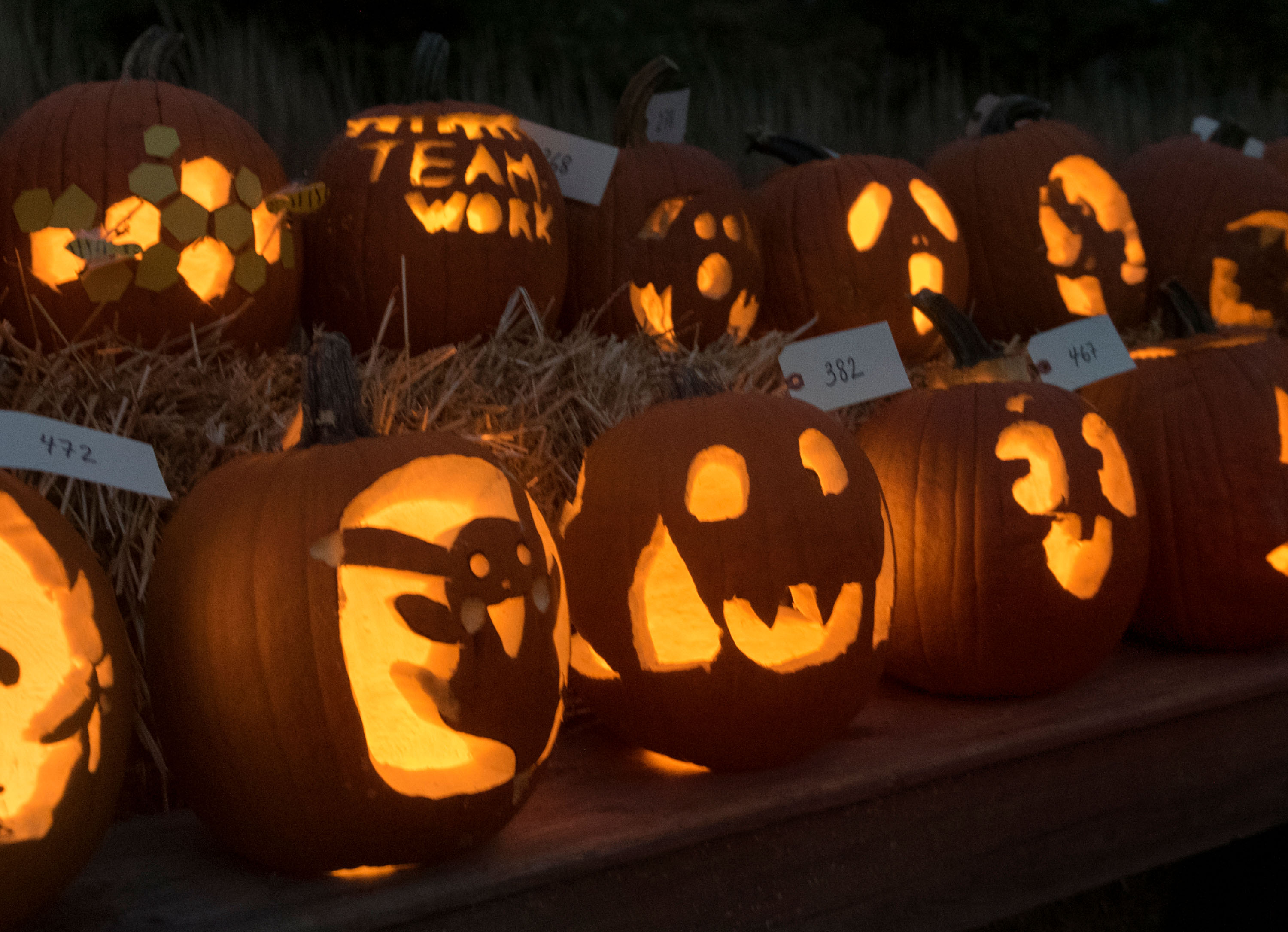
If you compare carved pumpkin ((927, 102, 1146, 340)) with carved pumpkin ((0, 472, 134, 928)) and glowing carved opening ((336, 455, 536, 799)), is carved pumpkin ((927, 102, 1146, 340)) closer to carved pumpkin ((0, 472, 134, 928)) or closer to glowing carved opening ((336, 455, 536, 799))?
glowing carved opening ((336, 455, 536, 799))

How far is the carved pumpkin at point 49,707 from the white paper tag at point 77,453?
0.05 metres

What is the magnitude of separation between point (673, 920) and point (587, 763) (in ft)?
0.87

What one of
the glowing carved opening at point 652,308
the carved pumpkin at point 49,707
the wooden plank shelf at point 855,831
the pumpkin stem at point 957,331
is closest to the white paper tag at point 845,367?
the pumpkin stem at point 957,331

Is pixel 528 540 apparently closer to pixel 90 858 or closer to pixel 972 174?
pixel 90 858

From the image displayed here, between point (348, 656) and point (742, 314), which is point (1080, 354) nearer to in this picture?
point (742, 314)

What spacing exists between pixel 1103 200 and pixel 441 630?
2089 millimetres

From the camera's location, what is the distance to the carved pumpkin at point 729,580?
1380mm

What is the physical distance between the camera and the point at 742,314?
7.71 ft

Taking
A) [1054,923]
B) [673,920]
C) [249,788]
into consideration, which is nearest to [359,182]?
[249,788]

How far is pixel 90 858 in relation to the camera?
117cm

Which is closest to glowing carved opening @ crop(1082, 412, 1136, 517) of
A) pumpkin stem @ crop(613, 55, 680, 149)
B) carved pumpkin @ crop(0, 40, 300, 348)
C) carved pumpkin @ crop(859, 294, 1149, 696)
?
carved pumpkin @ crop(859, 294, 1149, 696)

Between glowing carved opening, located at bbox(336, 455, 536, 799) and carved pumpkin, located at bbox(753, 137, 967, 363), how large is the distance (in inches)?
54.5

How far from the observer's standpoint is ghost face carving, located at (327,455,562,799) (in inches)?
45.4

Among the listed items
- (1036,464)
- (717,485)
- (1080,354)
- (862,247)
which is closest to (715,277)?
(862,247)
